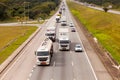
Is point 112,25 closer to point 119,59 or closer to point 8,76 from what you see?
point 119,59

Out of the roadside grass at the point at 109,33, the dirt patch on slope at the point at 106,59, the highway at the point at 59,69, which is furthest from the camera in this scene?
the roadside grass at the point at 109,33

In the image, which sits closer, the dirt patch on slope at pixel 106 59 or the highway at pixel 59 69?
the highway at pixel 59 69

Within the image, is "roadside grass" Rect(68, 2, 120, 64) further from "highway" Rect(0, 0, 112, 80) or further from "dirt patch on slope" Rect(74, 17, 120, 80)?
"highway" Rect(0, 0, 112, 80)

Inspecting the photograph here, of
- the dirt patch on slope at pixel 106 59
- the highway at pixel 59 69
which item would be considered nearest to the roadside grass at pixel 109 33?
the dirt patch on slope at pixel 106 59

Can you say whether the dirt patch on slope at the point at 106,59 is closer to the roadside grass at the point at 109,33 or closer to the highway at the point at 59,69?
the highway at the point at 59,69

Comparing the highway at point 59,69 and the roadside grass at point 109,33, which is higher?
the roadside grass at point 109,33

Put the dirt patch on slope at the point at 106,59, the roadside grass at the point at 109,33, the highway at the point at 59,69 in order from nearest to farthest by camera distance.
Answer: the highway at the point at 59,69 → the dirt patch on slope at the point at 106,59 → the roadside grass at the point at 109,33

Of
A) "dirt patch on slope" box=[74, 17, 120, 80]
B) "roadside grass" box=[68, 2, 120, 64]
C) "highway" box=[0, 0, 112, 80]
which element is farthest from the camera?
"roadside grass" box=[68, 2, 120, 64]

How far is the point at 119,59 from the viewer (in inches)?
2046

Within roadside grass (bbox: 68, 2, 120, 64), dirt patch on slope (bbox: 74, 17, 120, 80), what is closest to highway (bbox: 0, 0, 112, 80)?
dirt patch on slope (bbox: 74, 17, 120, 80)

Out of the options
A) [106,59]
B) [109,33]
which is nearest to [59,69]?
[106,59]

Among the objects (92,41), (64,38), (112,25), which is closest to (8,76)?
(64,38)

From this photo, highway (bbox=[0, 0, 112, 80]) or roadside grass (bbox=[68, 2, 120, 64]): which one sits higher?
roadside grass (bbox=[68, 2, 120, 64])

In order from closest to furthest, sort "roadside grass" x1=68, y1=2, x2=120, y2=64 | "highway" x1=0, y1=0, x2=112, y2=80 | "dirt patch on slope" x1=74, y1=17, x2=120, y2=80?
"highway" x1=0, y1=0, x2=112, y2=80
"dirt patch on slope" x1=74, y1=17, x2=120, y2=80
"roadside grass" x1=68, y1=2, x2=120, y2=64
